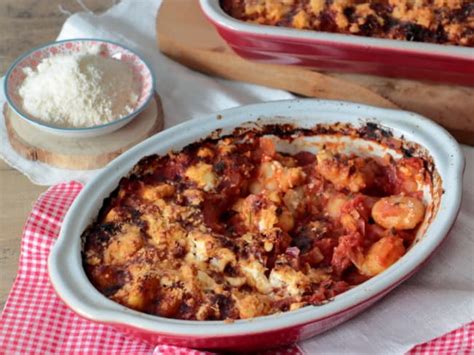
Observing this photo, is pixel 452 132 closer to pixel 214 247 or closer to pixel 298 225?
pixel 298 225

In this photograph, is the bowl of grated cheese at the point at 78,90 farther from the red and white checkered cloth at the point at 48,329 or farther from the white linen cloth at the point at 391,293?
the red and white checkered cloth at the point at 48,329

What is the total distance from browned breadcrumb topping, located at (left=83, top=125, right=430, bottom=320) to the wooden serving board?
0.35 meters

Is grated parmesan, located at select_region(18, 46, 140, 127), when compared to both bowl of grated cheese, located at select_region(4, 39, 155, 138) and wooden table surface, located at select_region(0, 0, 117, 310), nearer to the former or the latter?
bowl of grated cheese, located at select_region(4, 39, 155, 138)

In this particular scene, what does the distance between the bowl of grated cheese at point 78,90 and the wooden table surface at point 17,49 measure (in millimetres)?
184

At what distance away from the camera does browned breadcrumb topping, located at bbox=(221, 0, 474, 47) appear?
219 centimetres

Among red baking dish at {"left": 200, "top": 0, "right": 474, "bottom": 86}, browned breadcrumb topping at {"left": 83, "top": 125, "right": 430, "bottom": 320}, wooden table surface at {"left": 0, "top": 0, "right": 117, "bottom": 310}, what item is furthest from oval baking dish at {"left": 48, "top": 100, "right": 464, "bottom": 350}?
wooden table surface at {"left": 0, "top": 0, "right": 117, "bottom": 310}

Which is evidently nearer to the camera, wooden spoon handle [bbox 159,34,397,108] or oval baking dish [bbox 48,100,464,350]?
oval baking dish [bbox 48,100,464,350]

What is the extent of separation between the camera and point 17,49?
274 centimetres

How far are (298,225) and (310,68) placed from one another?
0.70m

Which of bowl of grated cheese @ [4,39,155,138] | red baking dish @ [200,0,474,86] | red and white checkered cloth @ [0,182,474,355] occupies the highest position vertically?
red baking dish @ [200,0,474,86]

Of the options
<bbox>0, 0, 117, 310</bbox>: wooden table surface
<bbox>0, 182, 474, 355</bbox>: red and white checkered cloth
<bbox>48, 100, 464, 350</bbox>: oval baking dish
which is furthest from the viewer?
<bbox>0, 0, 117, 310</bbox>: wooden table surface

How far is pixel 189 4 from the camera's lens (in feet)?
8.54

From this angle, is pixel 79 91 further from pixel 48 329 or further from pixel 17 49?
pixel 48 329

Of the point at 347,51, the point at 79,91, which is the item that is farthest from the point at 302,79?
the point at 79,91
